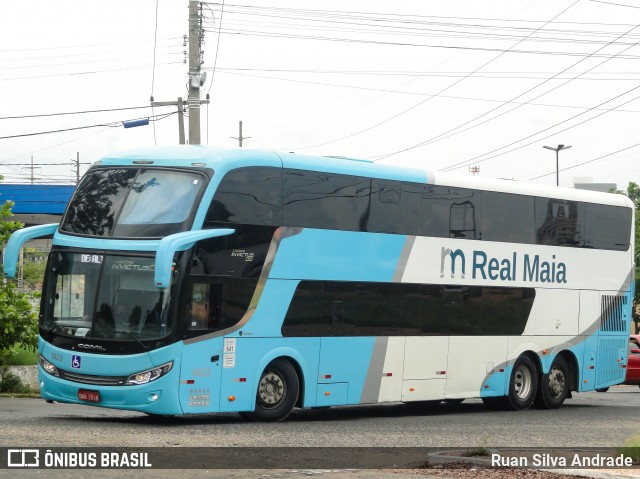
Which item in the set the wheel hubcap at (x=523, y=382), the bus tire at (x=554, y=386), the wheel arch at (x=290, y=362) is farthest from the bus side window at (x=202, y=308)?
the bus tire at (x=554, y=386)

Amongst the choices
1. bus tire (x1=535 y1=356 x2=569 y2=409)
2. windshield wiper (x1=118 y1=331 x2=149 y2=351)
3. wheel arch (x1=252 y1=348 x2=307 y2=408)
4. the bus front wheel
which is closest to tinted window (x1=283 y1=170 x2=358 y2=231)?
wheel arch (x1=252 y1=348 x2=307 y2=408)

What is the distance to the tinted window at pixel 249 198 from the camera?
1681 centimetres

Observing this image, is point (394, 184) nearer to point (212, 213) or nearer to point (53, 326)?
point (212, 213)

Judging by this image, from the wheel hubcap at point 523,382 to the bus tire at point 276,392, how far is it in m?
6.54

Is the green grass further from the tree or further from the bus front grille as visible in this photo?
the bus front grille

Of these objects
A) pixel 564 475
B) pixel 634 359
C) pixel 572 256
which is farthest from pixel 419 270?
pixel 634 359

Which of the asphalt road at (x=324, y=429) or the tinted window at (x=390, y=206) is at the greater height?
the tinted window at (x=390, y=206)

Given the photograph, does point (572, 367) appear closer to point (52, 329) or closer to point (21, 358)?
point (52, 329)

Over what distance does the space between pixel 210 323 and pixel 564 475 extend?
22.2 feet

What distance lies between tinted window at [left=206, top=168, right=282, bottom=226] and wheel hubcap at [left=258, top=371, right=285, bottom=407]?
2389 mm

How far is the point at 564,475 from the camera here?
11.3 meters

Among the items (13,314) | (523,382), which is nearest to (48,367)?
(13,314)

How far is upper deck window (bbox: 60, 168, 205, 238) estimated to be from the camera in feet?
53.9

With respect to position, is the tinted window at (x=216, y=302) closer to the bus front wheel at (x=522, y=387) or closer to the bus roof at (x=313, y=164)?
the bus roof at (x=313, y=164)
